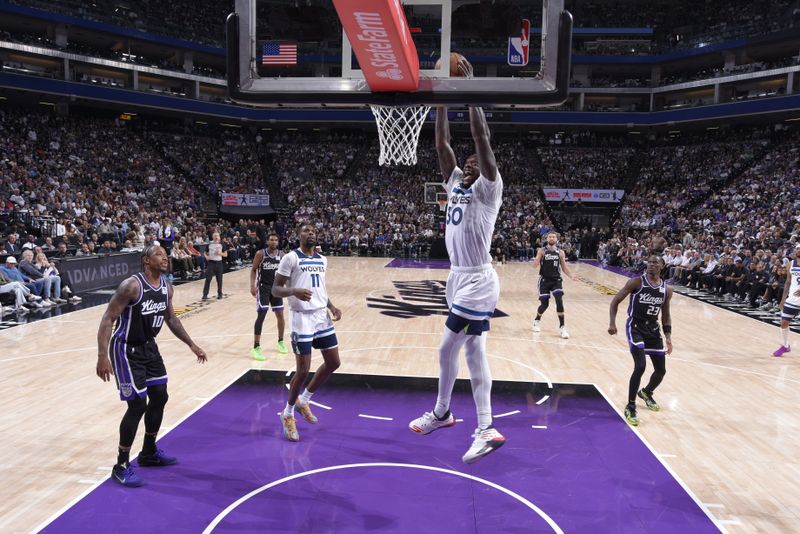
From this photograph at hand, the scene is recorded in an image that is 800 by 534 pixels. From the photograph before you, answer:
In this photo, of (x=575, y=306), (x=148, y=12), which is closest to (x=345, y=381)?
(x=575, y=306)

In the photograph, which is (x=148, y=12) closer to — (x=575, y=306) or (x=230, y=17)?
(x=575, y=306)

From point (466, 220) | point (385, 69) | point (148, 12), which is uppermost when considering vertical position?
point (148, 12)

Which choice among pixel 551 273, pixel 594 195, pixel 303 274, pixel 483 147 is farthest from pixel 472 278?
pixel 594 195

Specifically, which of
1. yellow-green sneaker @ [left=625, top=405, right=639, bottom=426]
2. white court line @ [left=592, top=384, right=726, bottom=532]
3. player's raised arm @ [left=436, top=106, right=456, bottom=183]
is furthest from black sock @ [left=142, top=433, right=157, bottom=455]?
yellow-green sneaker @ [left=625, top=405, right=639, bottom=426]

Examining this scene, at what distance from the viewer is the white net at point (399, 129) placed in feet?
20.8

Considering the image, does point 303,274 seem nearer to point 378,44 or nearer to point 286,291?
point 286,291

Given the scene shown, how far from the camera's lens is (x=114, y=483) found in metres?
4.59

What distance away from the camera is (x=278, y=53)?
555cm

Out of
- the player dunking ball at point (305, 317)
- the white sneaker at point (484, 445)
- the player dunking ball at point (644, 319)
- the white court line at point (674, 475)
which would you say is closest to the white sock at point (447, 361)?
the white sneaker at point (484, 445)

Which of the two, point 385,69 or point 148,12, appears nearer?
point 385,69

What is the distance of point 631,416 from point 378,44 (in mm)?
4459

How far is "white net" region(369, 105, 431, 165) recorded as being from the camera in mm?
6340

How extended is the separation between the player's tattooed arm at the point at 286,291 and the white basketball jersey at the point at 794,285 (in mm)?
8417

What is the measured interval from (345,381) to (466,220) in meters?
3.99
